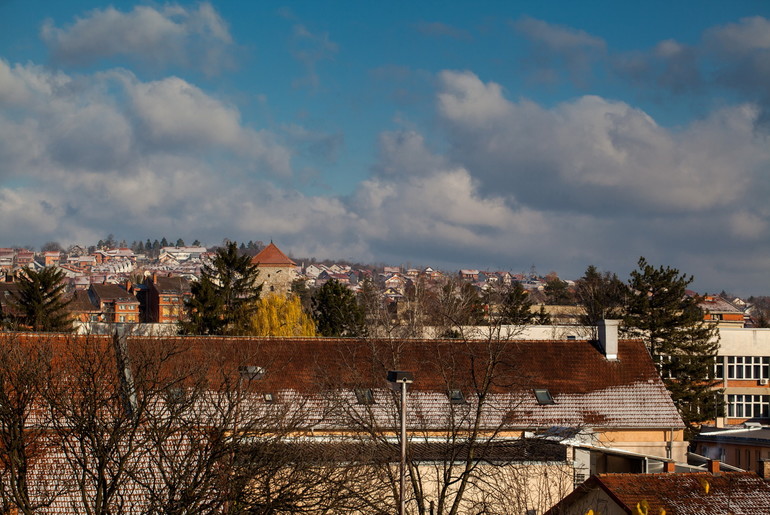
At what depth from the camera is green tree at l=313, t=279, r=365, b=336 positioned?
54.3 metres

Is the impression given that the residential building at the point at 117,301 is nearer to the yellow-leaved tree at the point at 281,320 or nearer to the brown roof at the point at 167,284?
the brown roof at the point at 167,284

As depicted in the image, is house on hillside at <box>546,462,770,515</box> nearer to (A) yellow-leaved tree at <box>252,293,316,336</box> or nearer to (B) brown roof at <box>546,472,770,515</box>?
(B) brown roof at <box>546,472,770,515</box>

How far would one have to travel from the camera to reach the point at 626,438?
2998 cm

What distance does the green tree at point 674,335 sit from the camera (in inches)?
1732

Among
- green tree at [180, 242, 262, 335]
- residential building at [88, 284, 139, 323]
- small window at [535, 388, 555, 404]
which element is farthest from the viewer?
residential building at [88, 284, 139, 323]

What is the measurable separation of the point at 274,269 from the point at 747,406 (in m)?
88.5

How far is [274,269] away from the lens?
135500 mm

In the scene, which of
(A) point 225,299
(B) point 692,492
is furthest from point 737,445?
(A) point 225,299

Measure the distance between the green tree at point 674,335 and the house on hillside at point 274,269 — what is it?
3535 inches

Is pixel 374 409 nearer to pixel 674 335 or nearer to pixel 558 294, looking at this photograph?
pixel 674 335

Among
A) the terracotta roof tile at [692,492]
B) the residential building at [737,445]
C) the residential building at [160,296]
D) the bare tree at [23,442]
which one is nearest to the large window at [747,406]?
the residential building at [737,445]

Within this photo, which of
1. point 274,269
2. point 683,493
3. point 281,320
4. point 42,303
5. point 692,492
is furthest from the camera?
point 274,269

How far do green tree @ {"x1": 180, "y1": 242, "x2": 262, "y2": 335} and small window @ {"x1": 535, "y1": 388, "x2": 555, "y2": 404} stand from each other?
74.5ft

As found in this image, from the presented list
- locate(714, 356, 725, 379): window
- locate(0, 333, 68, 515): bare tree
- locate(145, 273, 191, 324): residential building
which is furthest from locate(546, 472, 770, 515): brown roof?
locate(145, 273, 191, 324): residential building
